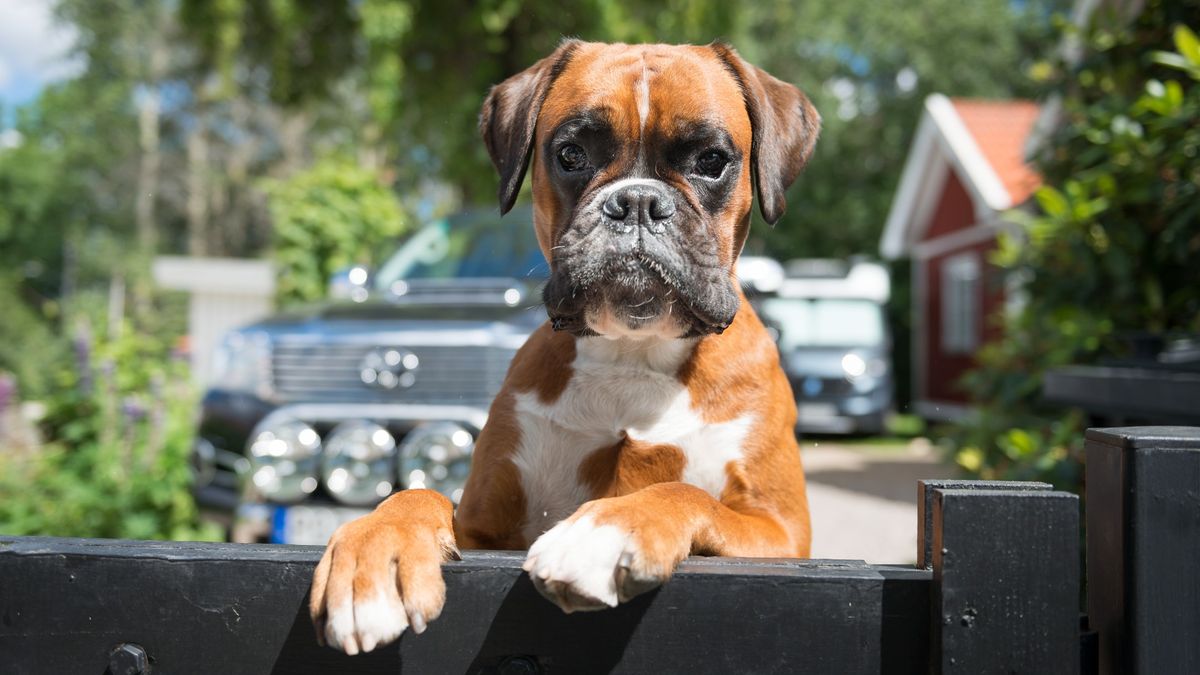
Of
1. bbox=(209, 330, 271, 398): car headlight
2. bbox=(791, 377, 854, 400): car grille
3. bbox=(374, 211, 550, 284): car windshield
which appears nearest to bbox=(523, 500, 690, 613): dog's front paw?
bbox=(374, 211, 550, 284): car windshield

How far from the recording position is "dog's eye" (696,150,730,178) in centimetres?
198

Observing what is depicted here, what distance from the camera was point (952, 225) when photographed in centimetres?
1866

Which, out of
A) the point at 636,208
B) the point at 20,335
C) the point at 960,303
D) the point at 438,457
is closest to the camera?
the point at 636,208

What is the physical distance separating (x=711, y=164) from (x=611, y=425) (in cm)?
58

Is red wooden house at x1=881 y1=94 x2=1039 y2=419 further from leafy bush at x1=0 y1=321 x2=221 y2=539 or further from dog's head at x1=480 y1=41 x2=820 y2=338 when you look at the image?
dog's head at x1=480 y1=41 x2=820 y2=338

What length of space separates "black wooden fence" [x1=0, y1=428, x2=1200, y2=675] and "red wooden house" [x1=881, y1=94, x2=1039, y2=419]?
1528 cm

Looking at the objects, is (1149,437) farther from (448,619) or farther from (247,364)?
(247,364)

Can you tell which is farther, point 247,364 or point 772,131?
point 247,364

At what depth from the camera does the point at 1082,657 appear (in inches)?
46.7

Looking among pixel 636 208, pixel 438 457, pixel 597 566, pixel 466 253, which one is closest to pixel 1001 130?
pixel 466 253

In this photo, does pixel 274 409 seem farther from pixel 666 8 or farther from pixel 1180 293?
pixel 666 8

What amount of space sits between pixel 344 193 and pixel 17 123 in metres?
38.9

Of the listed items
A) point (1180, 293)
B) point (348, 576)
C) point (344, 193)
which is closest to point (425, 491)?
point (348, 576)

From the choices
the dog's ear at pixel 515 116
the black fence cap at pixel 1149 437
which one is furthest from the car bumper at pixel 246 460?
the black fence cap at pixel 1149 437
